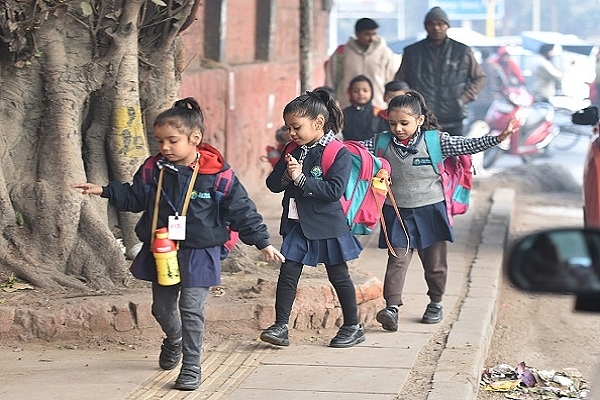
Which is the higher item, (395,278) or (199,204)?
(199,204)

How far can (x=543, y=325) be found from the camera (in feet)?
27.0

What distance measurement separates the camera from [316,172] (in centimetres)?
616

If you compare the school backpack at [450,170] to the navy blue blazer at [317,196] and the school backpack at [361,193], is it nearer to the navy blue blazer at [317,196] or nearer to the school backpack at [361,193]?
the school backpack at [361,193]

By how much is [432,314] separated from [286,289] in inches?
48.5

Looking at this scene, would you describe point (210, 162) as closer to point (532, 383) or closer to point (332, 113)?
point (332, 113)

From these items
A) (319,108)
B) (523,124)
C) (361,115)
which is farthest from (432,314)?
(523,124)

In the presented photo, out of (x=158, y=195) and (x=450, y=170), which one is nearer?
(x=158, y=195)

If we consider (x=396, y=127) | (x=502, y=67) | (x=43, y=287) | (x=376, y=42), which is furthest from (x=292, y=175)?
(x=502, y=67)

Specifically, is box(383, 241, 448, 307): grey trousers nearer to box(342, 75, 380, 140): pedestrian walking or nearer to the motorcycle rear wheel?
box(342, 75, 380, 140): pedestrian walking

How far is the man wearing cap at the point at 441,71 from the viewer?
34.0ft

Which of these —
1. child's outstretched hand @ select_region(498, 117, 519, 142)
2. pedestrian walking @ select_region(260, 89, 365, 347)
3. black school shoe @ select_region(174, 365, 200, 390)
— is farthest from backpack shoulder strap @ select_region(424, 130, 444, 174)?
black school shoe @ select_region(174, 365, 200, 390)

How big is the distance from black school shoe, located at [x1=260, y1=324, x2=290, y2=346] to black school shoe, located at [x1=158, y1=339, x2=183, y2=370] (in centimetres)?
54

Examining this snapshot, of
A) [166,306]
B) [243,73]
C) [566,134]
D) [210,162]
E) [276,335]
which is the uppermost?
[243,73]

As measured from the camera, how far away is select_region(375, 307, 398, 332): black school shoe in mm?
6852
